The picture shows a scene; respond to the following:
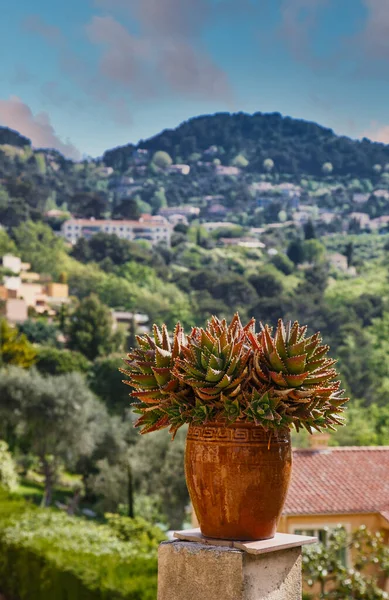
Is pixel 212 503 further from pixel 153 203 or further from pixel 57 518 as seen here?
pixel 153 203

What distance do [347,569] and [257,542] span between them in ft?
34.1

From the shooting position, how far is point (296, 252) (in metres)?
95.2

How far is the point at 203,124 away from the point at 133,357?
122 meters

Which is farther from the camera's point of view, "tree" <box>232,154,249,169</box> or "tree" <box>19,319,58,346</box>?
"tree" <box>232,154,249,169</box>

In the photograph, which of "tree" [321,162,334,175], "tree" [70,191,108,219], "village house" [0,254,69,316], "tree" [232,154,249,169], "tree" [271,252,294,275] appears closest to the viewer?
"village house" [0,254,69,316]

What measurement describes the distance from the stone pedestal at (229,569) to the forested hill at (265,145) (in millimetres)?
117045

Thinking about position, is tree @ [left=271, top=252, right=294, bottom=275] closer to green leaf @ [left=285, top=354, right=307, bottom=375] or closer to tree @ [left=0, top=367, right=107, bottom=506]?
tree @ [left=0, top=367, right=107, bottom=506]

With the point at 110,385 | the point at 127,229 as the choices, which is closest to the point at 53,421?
the point at 110,385

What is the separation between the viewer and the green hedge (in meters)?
7.99

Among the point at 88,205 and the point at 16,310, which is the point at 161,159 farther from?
the point at 16,310

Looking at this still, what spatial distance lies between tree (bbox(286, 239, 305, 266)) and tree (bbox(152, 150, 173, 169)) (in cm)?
2821

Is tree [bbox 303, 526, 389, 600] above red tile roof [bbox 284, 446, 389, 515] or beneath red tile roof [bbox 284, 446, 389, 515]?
beneath

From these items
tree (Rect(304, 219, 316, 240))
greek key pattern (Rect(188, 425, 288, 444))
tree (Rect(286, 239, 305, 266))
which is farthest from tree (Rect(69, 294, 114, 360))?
greek key pattern (Rect(188, 425, 288, 444))

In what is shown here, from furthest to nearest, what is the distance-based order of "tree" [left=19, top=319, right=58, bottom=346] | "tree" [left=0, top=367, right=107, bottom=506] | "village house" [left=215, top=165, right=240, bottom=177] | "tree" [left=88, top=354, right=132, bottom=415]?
"village house" [left=215, top=165, right=240, bottom=177], "tree" [left=19, top=319, right=58, bottom=346], "tree" [left=88, top=354, right=132, bottom=415], "tree" [left=0, top=367, right=107, bottom=506]
